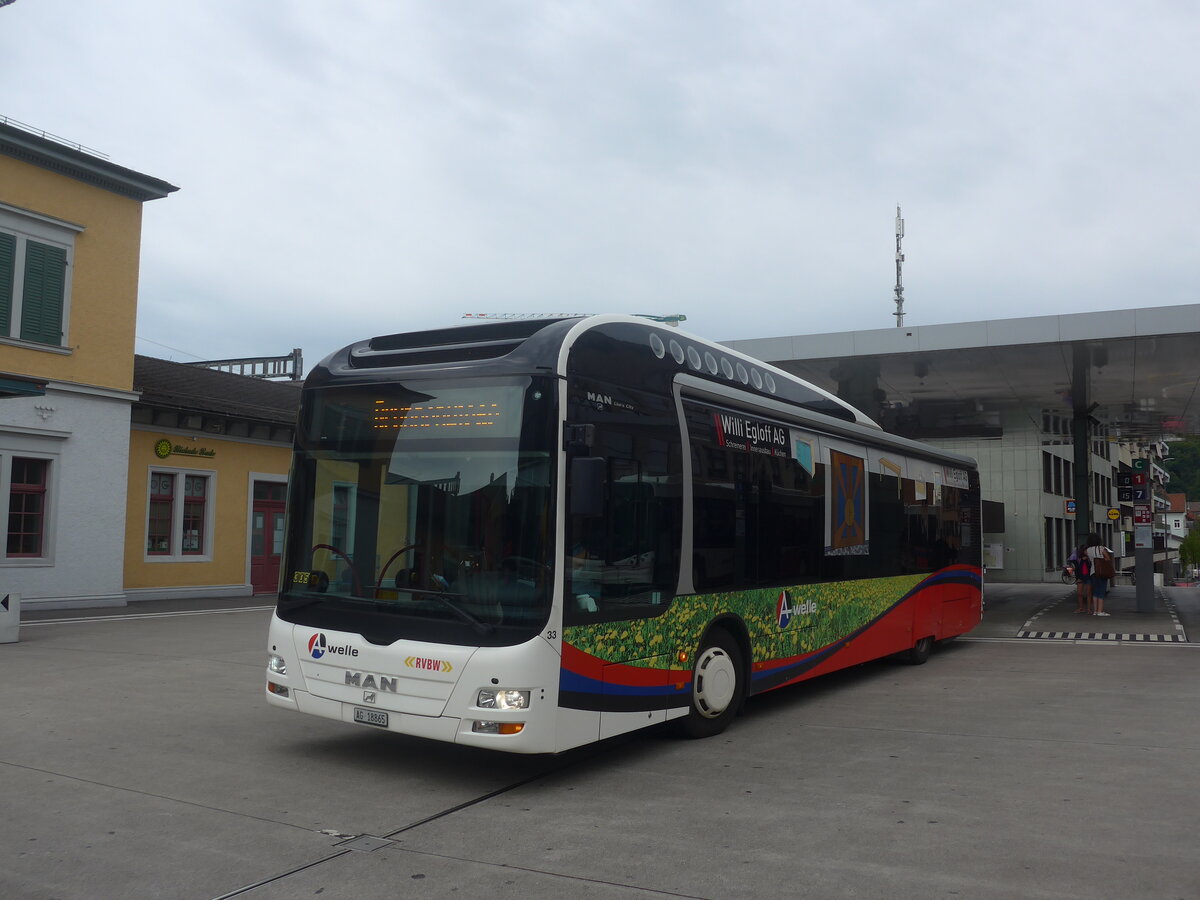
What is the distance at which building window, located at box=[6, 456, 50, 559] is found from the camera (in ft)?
63.3

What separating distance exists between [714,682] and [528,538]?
2648mm

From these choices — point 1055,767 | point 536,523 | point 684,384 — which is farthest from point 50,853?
point 1055,767

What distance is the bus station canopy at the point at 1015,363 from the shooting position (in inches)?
659

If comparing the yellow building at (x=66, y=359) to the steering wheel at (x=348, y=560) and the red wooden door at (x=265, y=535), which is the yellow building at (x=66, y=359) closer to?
the red wooden door at (x=265, y=535)

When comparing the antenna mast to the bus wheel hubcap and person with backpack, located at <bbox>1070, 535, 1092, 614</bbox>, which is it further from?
the bus wheel hubcap

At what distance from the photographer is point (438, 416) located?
22.2 ft

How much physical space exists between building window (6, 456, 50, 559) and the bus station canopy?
43.7 feet

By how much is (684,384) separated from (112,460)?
16451mm

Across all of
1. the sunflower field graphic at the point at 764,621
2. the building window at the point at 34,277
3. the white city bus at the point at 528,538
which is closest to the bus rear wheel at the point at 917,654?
the sunflower field graphic at the point at 764,621

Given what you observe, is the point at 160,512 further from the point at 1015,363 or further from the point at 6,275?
the point at 1015,363

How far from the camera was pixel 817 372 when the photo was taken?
67.9ft

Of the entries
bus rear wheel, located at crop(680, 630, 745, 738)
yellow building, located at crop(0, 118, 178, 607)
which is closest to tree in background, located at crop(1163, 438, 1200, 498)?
yellow building, located at crop(0, 118, 178, 607)

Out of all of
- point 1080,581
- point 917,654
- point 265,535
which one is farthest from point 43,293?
point 1080,581

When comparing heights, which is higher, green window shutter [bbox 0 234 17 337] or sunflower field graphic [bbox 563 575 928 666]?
green window shutter [bbox 0 234 17 337]
